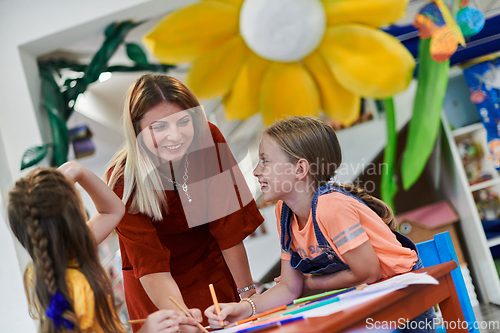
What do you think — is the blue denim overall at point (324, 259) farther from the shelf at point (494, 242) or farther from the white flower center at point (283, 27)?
the shelf at point (494, 242)

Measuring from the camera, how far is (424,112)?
238cm

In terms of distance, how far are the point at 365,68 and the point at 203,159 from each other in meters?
1.41

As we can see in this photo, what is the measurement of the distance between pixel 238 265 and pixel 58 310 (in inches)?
22.0

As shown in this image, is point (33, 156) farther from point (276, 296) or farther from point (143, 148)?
point (276, 296)

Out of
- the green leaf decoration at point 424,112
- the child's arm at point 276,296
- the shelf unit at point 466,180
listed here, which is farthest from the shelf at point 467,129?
the child's arm at point 276,296

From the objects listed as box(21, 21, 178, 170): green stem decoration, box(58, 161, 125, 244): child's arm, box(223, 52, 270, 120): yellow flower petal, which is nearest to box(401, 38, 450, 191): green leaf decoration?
box(223, 52, 270, 120): yellow flower petal

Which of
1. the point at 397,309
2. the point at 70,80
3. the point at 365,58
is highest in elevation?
the point at 70,80

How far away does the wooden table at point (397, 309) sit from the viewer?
1.69ft

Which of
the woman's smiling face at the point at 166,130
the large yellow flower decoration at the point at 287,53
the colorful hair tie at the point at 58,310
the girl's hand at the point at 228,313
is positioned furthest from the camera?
the large yellow flower decoration at the point at 287,53

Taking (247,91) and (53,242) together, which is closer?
(53,242)

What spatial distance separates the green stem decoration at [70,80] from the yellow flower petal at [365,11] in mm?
929

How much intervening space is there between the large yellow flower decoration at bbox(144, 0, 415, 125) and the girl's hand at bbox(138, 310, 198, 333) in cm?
166

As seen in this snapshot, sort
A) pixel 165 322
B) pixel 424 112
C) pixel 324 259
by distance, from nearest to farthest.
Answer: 1. pixel 165 322
2. pixel 324 259
3. pixel 424 112

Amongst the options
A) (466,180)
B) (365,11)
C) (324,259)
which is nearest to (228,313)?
(324,259)
